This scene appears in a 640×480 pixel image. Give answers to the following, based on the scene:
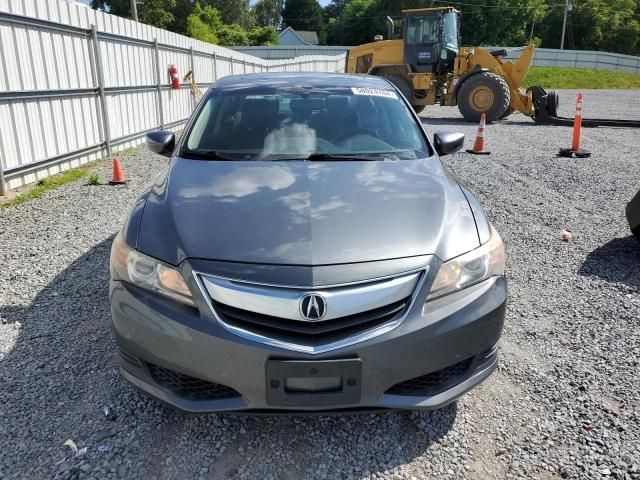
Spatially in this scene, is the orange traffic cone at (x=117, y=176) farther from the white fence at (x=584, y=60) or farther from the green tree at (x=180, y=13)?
the green tree at (x=180, y=13)

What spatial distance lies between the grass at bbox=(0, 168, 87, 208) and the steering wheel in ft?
15.1

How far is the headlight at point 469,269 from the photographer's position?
6.96 ft

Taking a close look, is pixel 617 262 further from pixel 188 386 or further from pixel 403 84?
pixel 403 84

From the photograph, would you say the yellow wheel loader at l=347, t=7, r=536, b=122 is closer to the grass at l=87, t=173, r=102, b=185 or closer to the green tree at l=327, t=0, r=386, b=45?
the grass at l=87, t=173, r=102, b=185

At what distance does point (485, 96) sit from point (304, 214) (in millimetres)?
13676

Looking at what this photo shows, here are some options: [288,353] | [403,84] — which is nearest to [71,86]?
[288,353]

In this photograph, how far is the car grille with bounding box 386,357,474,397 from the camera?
2092 millimetres

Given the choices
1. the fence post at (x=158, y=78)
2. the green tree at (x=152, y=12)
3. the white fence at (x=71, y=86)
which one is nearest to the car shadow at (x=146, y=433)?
the white fence at (x=71, y=86)

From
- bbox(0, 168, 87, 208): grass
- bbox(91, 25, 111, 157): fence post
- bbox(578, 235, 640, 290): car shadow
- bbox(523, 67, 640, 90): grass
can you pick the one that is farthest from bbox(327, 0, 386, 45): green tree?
bbox(578, 235, 640, 290): car shadow

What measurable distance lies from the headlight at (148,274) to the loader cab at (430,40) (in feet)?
47.9

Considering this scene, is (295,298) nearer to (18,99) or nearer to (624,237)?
(624,237)

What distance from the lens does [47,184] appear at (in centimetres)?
702

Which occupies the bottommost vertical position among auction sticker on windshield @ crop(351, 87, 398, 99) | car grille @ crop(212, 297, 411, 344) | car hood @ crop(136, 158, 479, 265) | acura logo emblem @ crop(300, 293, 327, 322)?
car grille @ crop(212, 297, 411, 344)

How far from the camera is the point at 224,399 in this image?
2055mm
